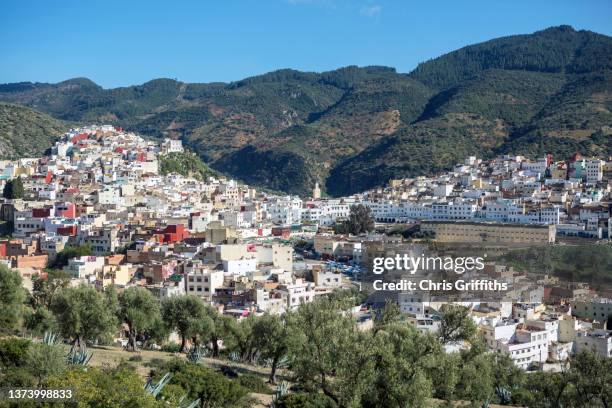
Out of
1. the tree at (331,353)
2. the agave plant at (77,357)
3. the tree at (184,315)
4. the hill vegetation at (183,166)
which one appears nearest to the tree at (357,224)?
the hill vegetation at (183,166)

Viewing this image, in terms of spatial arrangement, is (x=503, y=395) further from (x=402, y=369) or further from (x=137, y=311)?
(x=137, y=311)

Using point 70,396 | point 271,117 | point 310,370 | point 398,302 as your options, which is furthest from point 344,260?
point 271,117

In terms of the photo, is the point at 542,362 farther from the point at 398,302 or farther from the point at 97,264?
the point at 97,264

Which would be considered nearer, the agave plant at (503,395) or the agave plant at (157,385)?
the agave plant at (157,385)

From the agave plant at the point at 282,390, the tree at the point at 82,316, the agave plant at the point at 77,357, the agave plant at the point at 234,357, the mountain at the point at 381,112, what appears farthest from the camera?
the mountain at the point at 381,112

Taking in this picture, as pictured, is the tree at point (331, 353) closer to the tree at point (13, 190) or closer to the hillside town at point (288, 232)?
the hillside town at point (288, 232)

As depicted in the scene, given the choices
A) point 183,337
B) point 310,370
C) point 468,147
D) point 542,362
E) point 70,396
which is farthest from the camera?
point 468,147

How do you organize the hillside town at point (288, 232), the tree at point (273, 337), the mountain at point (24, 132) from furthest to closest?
1. the mountain at point (24, 132)
2. the hillside town at point (288, 232)
3. the tree at point (273, 337)
